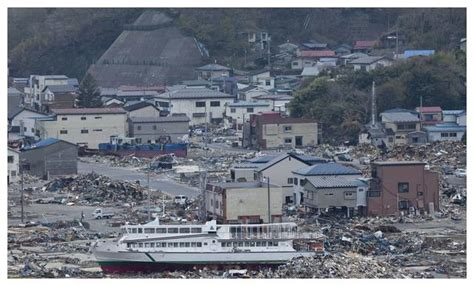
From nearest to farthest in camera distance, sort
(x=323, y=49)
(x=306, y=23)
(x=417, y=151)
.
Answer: (x=417, y=151), (x=323, y=49), (x=306, y=23)

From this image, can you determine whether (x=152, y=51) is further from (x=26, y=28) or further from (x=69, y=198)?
(x=69, y=198)

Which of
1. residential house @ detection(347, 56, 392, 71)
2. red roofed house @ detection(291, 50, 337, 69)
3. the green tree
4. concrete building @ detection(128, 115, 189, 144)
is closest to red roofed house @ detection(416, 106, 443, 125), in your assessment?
concrete building @ detection(128, 115, 189, 144)

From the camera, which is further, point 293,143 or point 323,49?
point 323,49

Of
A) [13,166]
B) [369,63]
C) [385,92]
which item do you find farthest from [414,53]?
[13,166]

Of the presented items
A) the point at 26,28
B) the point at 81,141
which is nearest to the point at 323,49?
the point at 26,28

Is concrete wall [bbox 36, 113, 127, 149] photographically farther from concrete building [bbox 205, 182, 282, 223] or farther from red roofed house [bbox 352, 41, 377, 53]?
red roofed house [bbox 352, 41, 377, 53]
